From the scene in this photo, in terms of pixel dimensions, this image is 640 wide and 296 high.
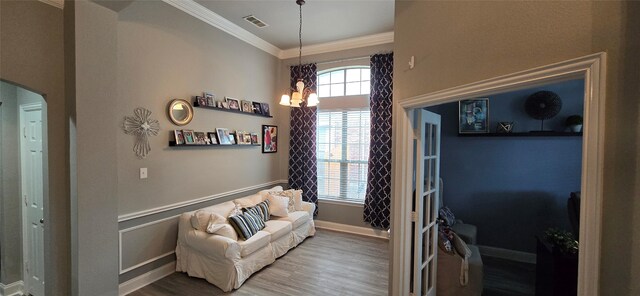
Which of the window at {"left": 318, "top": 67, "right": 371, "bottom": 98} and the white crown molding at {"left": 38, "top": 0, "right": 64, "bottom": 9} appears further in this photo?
the window at {"left": 318, "top": 67, "right": 371, "bottom": 98}

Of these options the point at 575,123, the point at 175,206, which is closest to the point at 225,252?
the point at 175,206

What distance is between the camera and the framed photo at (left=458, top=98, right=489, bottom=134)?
3.90 metres

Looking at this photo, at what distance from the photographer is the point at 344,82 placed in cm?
488

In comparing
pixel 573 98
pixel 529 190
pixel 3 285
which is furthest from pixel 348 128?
pixel 3 285

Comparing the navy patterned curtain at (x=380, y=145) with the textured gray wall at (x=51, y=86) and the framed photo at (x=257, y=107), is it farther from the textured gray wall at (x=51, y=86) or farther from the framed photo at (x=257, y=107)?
the textured gray wall at (x=51, y=86)

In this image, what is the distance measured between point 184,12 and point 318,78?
8.02 feet

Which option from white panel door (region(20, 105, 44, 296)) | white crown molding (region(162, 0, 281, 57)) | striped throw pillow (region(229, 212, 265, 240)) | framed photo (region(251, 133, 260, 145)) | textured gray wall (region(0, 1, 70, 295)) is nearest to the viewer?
textured gray wall (region(0, 1, 70, 295))

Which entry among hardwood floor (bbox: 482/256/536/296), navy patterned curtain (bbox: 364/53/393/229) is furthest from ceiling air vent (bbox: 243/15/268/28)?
hardwood floor (bbox: 482/256/536/296)

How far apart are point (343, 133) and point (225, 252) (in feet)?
9.49

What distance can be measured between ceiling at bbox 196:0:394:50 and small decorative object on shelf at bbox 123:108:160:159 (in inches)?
63.9

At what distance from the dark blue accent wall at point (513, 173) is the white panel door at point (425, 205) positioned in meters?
1.73

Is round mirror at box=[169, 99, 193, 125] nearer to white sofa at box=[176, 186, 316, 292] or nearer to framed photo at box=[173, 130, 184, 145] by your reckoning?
framed photo at box=[173, 130, 184, 145]

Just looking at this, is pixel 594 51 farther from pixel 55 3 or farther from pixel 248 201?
pixel 248 201

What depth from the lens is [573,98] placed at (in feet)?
11.5
